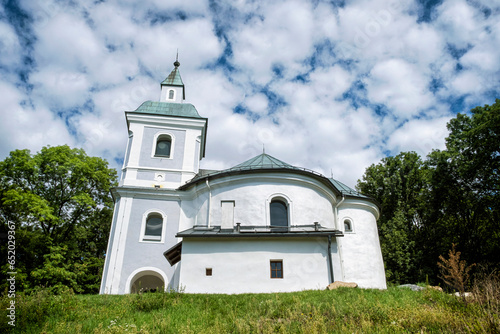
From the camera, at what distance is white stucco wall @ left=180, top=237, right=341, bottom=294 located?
1434 centimetres

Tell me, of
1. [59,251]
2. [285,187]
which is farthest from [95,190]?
[285,187]

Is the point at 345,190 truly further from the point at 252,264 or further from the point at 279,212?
the point at 252,264

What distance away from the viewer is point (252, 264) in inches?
577

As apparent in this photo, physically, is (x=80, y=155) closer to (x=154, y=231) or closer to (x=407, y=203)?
(x=154, y=231)

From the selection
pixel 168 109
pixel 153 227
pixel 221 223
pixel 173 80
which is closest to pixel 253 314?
pixel 221 223

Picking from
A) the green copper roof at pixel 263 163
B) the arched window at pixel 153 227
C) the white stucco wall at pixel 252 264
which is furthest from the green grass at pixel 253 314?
the green copper roof at pixel 263 163

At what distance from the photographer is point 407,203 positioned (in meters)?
31.6

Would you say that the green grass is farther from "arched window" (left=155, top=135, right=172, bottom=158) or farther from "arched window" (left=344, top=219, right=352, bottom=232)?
"arched window" (left=155, top=135, right=172, bottom=158)

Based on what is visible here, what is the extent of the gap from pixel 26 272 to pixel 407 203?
30397 millimetres

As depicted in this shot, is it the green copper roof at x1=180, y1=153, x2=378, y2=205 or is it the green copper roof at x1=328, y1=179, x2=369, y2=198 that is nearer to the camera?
the green copper roof at x1=180, y1=153, x2=378, y2=205

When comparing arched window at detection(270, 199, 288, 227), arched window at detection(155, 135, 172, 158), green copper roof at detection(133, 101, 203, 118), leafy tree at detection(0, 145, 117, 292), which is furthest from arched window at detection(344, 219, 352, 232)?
leafy tree at detection(0, 145, 117, 292)

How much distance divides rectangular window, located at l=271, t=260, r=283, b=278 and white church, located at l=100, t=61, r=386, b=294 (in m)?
0.04

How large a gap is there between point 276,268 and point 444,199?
1709 cm

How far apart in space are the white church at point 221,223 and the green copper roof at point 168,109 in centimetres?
7
